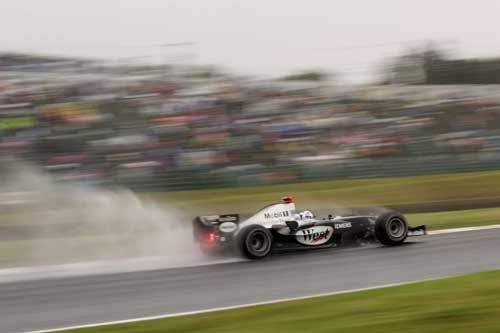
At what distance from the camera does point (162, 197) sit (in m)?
15.7

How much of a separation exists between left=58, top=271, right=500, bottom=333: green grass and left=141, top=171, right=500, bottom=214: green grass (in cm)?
1043

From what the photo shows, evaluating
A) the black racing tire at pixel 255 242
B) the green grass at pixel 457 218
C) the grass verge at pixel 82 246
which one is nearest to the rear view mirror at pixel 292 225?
the black racing tire at pixel 255 242

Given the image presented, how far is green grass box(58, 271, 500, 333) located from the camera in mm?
4871

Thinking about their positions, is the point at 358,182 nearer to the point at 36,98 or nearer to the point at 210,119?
the point at 210,119

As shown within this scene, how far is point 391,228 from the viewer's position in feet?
33.8

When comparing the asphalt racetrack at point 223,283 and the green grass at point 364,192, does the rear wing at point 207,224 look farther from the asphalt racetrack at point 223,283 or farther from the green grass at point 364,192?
the green grass at point 364,192

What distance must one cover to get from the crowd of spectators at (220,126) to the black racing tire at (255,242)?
651 centimetres

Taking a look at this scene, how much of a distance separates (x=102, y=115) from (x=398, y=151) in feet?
24.6

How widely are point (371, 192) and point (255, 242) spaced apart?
27.7 ft

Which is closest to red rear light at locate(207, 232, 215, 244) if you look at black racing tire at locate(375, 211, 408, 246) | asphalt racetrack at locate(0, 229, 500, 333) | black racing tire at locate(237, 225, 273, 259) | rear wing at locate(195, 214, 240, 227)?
rear wing at locate(195, 214, 240, 227)

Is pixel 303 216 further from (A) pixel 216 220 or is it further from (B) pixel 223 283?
(B) pixel 223 283

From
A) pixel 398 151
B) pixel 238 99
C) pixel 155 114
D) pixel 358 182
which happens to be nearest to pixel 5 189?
pixel 155 114

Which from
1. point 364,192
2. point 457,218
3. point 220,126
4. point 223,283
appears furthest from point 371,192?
point 223,283

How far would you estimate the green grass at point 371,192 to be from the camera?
55.4 feet
